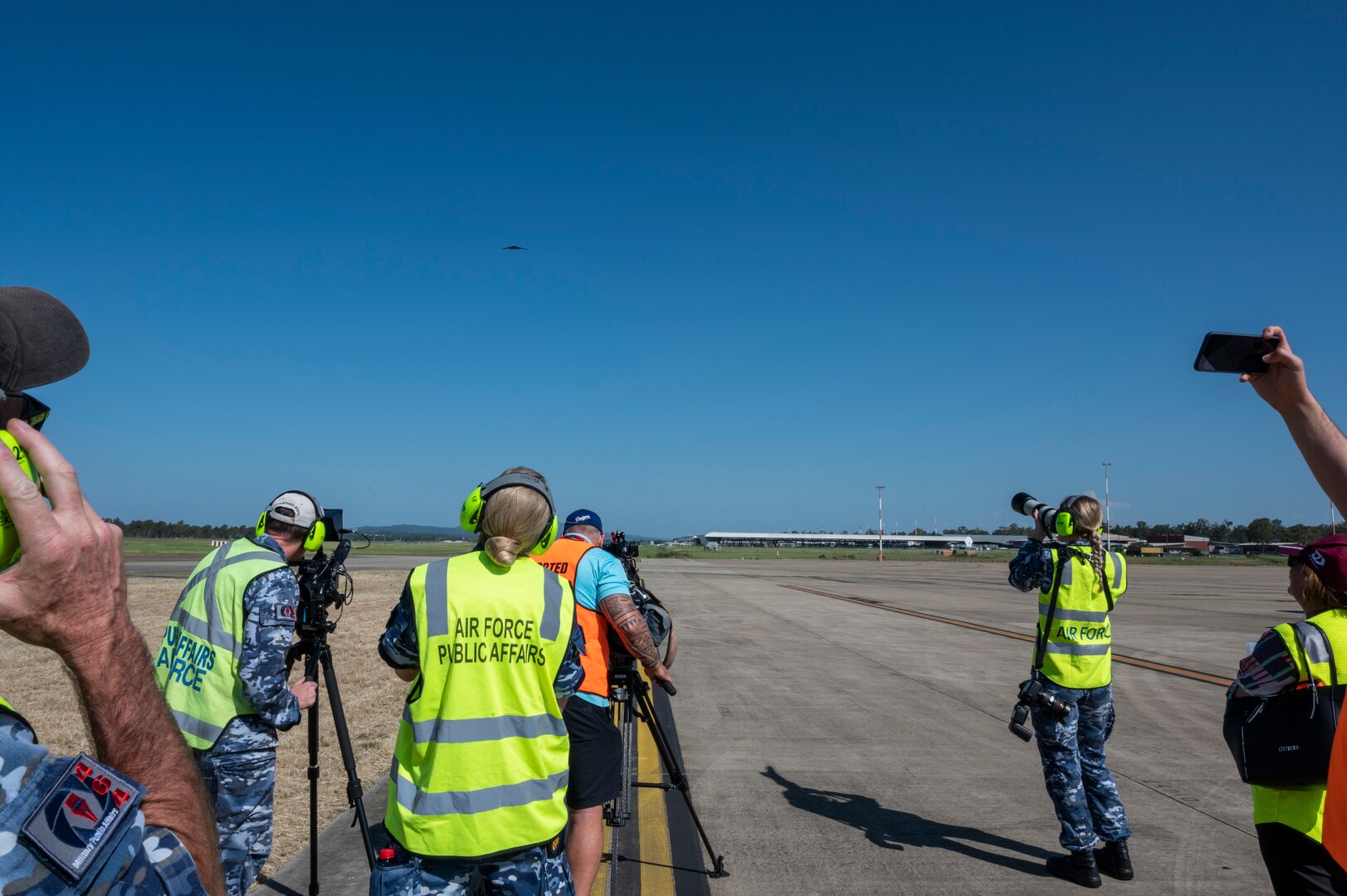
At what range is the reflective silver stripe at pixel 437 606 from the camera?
257 cm

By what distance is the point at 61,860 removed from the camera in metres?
1.07

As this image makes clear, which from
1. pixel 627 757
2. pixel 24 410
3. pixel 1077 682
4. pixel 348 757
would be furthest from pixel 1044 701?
pixel 24 410

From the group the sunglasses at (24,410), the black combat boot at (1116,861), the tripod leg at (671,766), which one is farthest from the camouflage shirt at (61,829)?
the black combat boot at (1116,861)

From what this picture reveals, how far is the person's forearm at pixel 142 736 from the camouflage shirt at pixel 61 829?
8 centimetres

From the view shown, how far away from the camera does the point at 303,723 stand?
26.3ft

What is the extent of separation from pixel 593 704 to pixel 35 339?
2780 mm

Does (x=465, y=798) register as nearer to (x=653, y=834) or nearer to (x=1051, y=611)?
(x=653, y=834)

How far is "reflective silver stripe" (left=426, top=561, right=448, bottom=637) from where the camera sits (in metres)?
2.57

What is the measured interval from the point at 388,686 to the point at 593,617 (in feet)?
22.7

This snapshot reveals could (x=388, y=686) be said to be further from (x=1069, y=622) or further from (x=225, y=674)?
(x=1069, y=622)

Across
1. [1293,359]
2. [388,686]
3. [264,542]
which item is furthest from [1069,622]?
[388,686]

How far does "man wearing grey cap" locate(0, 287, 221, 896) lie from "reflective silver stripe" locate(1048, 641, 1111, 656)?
471 cm

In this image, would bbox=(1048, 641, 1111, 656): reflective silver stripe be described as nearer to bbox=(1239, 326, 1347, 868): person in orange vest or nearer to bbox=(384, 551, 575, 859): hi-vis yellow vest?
bbox=(1239, 326, 1347, 868): person in orange vest

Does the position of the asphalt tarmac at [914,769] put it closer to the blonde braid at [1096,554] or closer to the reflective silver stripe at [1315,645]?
the blonde braid at [1096,554]
